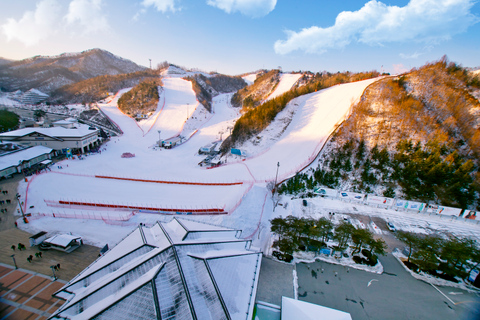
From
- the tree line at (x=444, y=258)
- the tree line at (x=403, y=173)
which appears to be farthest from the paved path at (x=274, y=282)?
the tree line at (x=403, y=173)

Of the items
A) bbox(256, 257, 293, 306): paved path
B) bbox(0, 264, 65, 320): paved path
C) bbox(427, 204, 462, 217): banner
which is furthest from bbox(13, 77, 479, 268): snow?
bbox(0, 264, 65, 320): paved path

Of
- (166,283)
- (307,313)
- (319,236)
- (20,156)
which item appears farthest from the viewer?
(20,156)

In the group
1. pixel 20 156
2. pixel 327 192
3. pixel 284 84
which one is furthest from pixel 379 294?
pixel 284 84

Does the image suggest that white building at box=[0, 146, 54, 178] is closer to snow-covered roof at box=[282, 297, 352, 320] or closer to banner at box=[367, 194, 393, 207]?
snow-covered roof at box=[282, 297, 352, 320]

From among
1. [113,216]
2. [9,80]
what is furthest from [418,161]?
[9,80]

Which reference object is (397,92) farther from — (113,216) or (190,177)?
(113,216)

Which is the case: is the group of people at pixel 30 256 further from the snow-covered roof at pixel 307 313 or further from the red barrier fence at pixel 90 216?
the snow-covered roof at pixel 307 313

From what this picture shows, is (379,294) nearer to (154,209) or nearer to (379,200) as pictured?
(379,200)
